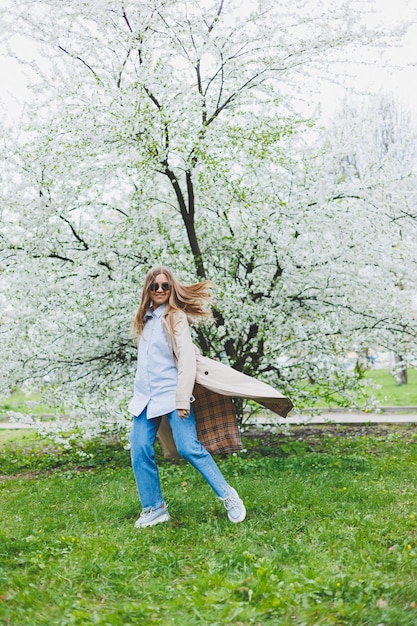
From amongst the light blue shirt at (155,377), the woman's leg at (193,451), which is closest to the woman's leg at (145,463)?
the light blue shirt at (155,377)

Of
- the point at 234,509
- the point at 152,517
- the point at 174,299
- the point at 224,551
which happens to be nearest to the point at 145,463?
the point at 152,517

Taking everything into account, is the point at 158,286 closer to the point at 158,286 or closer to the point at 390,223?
the point at 158,286

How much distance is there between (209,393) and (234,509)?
87 centimetres

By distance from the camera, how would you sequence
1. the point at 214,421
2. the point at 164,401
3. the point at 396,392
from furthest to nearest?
the point at 396,392 < the point at 214,421 < the point at 164,401

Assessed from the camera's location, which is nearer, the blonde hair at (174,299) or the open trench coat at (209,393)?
the open trench coat at (209,393)

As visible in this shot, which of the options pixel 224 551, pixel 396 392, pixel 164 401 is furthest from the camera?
pixel 396 392

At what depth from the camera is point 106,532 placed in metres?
4.66

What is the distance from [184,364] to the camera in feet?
15.7

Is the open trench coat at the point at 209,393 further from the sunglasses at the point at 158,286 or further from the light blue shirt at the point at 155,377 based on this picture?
the sunglasses at the point at 158,286

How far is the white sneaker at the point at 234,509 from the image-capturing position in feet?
15.5

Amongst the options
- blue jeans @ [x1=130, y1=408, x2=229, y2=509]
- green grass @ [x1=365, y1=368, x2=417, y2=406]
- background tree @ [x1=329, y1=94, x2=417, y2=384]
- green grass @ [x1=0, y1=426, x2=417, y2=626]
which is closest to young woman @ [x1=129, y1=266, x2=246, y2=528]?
blue jeans @ [x1=130, y1=408, x2=229, y2=509]

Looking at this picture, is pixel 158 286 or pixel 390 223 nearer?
pixel 158 286

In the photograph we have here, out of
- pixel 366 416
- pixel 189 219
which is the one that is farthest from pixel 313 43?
pixel 366 416

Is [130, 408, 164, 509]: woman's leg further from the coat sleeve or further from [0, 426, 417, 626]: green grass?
the coat sleeve
